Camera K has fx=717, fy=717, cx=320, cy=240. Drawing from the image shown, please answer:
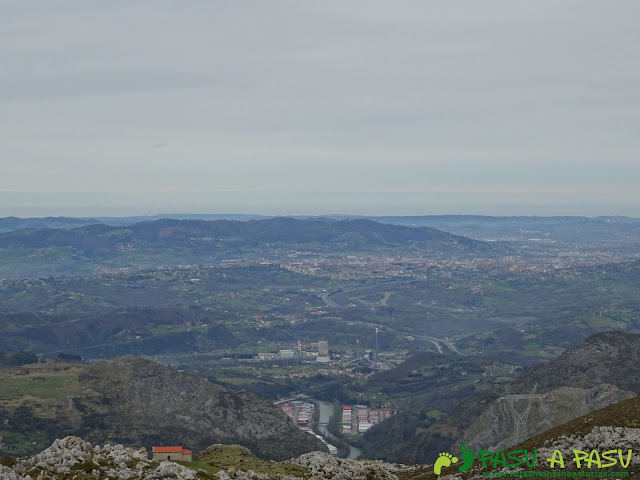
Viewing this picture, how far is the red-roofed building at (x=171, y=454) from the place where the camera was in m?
69.4

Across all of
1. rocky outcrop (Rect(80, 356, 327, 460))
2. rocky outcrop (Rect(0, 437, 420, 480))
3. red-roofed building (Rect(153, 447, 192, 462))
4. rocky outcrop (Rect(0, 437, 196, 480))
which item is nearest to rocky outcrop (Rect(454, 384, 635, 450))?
rocky outcrop (Rect(80, 356, 327, 460))

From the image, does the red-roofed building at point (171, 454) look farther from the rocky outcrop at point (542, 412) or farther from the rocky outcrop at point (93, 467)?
the rocky outcrop at point (542, 412)

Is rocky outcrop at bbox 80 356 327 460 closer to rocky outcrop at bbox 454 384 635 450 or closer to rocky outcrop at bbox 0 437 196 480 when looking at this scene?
rocky outcrop at bbox 454 384 635 450

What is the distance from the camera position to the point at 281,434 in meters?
169

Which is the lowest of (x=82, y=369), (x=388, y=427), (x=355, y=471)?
(x=388, y=427)

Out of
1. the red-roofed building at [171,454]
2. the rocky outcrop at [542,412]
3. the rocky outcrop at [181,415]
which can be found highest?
the red-roofed building at [171,454]

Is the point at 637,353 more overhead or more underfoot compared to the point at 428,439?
more overhead

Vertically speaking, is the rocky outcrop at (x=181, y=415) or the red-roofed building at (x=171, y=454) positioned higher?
the red-roofed building at (x=171, y=454)

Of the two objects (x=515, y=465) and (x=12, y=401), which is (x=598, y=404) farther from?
(x=12, y=401)

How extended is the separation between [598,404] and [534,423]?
11.9 meters

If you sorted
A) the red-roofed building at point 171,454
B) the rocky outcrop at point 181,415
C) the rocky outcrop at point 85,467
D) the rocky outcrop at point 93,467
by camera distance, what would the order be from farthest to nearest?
the rocky outcrop at point 181,415 < the red-roofed building at point 171,454 < the rocky outcrop at point 93,467 < the rocky outcrop at point 85,467

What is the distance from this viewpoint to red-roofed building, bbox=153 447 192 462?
6938 cm

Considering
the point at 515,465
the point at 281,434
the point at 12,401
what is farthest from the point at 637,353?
the point at 12,401

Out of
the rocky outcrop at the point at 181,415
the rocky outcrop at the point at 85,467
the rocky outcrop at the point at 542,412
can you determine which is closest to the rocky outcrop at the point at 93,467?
the rocky outcrop at the point at 85,467
